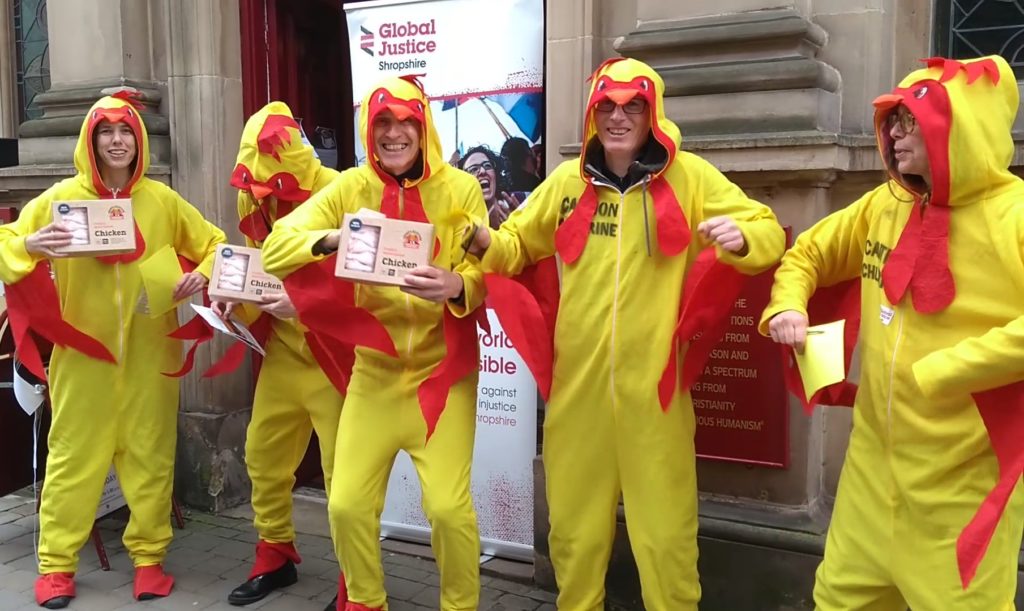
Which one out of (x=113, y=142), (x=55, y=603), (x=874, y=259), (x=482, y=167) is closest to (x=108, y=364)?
(x=113, y=142)

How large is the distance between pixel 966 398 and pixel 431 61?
10.6 feet

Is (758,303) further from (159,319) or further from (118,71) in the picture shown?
(118,71)

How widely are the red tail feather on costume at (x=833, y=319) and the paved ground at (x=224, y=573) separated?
1.88 meters

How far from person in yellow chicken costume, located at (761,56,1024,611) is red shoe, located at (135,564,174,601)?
3.18 m

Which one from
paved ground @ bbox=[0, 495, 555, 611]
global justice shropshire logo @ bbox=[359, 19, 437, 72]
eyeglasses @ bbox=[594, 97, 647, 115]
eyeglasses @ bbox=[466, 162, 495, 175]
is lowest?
paved ground @ bbox=[0, 495, 555, 611]

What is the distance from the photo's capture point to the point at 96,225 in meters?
4.19

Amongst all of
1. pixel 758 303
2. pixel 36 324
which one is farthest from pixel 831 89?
pixel 36 324

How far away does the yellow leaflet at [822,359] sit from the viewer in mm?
2729

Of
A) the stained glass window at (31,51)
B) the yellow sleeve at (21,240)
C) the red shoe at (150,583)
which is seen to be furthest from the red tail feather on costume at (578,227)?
the stained glass window at (31,51)

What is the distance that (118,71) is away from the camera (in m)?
5.87

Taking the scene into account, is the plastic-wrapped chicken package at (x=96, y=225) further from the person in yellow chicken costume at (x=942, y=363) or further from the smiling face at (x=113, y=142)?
the person in yellow chicken costume at (x=942, y=363)

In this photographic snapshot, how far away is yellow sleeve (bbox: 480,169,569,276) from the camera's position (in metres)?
→ 3.59

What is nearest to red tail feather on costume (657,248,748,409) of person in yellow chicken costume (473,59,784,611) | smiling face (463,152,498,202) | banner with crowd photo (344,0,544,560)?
person in yellow chicken costume (473,59,784,611)

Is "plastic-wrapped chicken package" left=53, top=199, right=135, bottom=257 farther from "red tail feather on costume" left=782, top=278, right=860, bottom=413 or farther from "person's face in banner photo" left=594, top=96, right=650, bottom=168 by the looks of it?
"red tail feather on costume" left=782, top=278, right=860, bottom=413
